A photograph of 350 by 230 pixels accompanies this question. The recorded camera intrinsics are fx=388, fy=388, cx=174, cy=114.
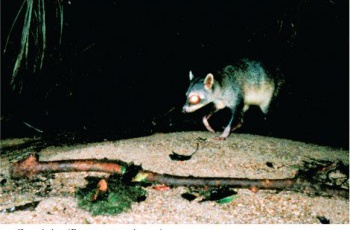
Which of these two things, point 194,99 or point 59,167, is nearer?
point 59,167

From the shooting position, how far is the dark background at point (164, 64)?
5.82 meters

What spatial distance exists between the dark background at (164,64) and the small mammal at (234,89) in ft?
0.95

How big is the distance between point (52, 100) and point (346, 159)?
15.6 ft

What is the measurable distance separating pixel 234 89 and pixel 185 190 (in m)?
3.28

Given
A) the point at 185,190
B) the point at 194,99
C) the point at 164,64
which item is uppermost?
the point at 164,64

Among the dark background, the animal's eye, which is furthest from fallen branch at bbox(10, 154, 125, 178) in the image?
the animal's eye

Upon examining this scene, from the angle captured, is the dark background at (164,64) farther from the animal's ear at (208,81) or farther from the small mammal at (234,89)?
the animal's ear at (208,81)

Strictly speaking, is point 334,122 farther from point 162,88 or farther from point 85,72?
point 85,72

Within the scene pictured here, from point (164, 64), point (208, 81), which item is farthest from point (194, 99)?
point (164, 64)

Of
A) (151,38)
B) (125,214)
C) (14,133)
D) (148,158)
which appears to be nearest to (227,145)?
(148,158)

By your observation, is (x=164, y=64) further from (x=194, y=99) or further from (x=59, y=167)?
(x=59, y=167)

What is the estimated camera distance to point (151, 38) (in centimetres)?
632

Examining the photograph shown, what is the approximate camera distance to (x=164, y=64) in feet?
22.2

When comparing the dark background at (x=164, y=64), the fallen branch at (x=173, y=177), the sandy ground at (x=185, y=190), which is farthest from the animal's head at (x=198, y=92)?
the fallen branch at (x=173, y=177)
